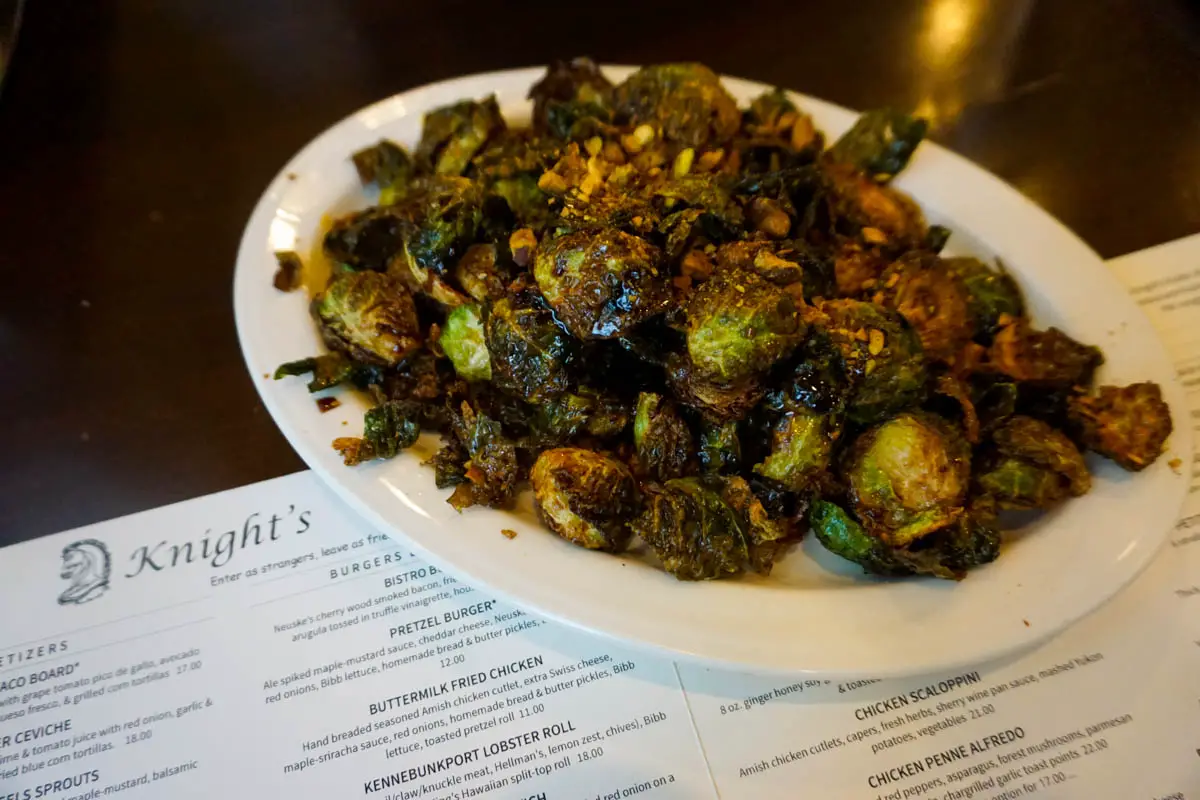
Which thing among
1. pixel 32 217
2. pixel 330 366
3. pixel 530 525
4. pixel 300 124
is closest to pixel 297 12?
pixel 300 124

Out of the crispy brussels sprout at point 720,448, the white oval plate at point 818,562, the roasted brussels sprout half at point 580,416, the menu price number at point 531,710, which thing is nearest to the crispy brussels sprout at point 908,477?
the white oval plate at point 818,562

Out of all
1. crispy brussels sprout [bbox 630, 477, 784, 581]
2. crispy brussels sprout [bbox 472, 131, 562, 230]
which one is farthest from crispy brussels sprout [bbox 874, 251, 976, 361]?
crispy brussels sprout [bbox 472, 131, 562, 230]

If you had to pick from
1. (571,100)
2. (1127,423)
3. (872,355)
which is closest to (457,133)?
(571,100)

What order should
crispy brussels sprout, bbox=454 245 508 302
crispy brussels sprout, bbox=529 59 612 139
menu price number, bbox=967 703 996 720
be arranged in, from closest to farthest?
1. menu price number, bbox=967 703 996 720
2. crispy brussels sprout, bbox=454 245 508 302
3. crispy brussels sprout, bbox=529 59 612 139

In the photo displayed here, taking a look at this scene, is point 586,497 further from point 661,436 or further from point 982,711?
point 982,711

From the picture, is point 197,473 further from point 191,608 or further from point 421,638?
point 421,638

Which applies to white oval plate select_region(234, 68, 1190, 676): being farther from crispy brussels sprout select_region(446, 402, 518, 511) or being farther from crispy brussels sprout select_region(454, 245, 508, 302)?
crispy brussels sprout select_region(454, 245, 508, 302)
